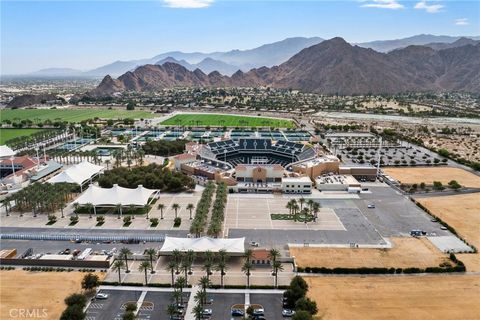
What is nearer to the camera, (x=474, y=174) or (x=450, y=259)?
(x=450, y=259)

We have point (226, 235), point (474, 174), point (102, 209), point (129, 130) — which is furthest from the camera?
point (129, 130)

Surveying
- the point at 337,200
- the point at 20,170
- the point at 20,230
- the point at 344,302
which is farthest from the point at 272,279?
the point at 20,170

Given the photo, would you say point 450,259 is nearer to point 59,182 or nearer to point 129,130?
point 59,182

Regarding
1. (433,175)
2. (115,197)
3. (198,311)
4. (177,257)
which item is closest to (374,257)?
(177,257)

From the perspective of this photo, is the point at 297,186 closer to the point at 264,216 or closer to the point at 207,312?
the point at 264,216

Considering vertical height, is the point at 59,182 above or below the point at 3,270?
above

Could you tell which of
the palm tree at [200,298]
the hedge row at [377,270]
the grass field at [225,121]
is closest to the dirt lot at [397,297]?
the hedge row at [377,270]

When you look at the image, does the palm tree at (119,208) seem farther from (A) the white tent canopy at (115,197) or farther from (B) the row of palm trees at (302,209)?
(B) the row of palm trees at (302,209)
